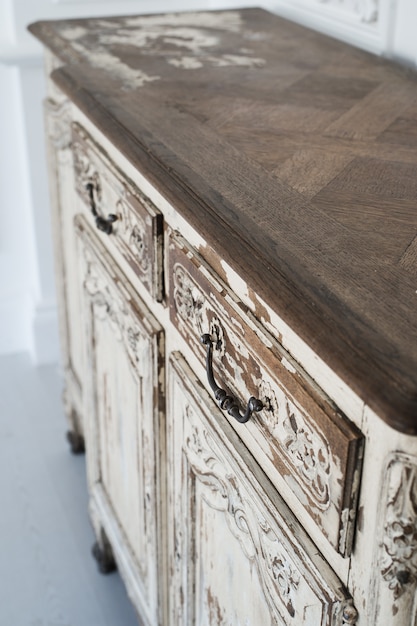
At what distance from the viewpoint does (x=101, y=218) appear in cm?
88

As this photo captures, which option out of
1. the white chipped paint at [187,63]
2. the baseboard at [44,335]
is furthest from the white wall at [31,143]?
the white chipped paint at [187,63]

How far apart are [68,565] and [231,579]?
0.63 m

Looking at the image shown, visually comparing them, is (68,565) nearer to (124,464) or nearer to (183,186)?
(124,464)

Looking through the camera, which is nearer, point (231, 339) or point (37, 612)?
point (231, 339)

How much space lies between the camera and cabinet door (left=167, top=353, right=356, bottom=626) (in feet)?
1.78

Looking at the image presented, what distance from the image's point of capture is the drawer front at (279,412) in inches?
18.6

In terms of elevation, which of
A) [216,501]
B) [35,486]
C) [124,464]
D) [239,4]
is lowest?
[35,486]

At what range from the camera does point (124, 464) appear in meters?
1.00

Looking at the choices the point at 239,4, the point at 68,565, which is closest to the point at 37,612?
the point at 68,565

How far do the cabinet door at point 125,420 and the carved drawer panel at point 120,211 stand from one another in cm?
4

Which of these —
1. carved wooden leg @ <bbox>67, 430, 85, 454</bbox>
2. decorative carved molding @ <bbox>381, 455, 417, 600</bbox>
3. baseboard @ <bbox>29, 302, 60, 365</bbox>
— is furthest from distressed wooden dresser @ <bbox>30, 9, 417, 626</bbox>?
baseboard @ <bbox>29, 302, 60, 365</bbox>

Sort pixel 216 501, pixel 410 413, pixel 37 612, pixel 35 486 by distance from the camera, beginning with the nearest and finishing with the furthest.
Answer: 1. pixel 410 413
2. pixel 216 501
3. pixel 37 612
4. pixel 35 486

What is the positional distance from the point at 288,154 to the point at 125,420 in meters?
0.40

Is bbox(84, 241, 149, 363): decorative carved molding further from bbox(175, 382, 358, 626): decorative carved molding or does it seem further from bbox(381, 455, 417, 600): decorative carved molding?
bbox(381, 455, 417, 600): decorative carved molding
